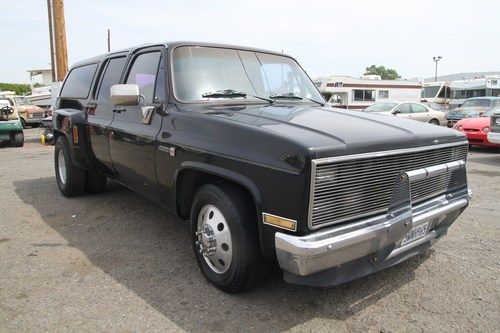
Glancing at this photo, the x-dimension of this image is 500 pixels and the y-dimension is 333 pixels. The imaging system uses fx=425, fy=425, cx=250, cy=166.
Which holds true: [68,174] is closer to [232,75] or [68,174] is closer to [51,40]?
[232,75]

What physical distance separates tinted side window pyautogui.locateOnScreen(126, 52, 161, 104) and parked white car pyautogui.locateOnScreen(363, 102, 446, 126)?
12.7 metres

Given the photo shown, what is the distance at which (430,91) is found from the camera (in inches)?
1209

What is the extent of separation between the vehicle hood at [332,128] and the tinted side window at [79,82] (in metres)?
2.56

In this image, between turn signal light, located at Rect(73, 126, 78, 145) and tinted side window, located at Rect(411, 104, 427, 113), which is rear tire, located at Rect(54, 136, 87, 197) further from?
tinted side window, located at Rect(411, 104, 427, 113)

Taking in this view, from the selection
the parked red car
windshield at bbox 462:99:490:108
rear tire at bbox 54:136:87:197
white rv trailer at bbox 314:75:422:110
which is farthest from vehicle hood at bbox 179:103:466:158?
white rv trailer at bbox 314:75:422:110

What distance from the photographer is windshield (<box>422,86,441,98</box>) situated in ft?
99.1

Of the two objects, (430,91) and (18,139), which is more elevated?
(430,91)

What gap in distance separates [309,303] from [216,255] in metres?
0.77

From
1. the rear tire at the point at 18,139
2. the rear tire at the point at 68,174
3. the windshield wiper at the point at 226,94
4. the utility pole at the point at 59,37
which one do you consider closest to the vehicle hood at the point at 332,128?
the windshield wiper at the point at 226,94

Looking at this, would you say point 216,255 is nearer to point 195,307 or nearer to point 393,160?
point 195,307

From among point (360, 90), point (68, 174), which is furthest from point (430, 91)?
point (68, 174)

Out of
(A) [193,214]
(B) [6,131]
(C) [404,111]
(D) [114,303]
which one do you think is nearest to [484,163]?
(C) [404,111]

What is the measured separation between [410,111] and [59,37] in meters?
13.1

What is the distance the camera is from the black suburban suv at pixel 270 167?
101 inches
